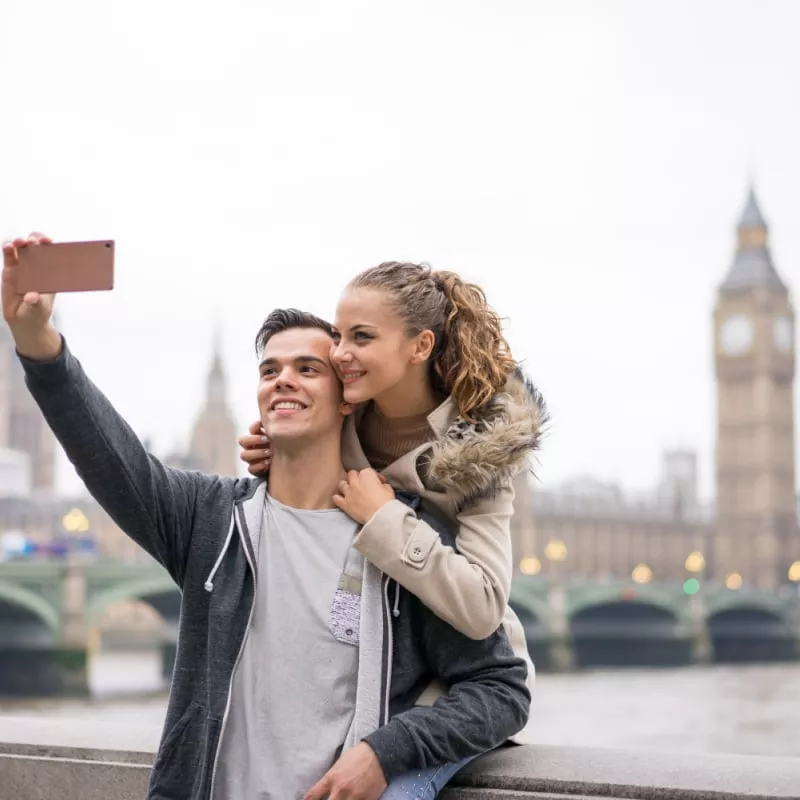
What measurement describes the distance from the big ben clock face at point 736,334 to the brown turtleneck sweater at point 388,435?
2191 inches

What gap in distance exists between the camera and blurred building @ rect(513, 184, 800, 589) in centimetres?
5322

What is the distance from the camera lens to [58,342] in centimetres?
173

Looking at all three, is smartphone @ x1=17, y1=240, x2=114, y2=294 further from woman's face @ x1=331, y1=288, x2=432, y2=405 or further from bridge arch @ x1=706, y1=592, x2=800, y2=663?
bridge arch @ x1=706, y1=592, x2=800, y2=663

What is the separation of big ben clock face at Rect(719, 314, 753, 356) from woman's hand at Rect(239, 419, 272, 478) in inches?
2193

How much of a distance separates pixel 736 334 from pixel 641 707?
1456 inches

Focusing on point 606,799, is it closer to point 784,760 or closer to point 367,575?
point 784,760

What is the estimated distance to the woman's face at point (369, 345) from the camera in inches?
75.2

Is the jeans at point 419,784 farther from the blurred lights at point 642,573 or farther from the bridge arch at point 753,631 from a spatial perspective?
the blurred lights at point 642,573

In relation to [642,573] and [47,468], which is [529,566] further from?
[47,468]

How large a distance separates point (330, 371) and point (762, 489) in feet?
181

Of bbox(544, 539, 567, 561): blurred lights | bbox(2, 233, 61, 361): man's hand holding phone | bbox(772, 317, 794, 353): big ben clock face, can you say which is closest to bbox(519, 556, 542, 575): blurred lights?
bbox(544, 539, 567, 561): blurred lights

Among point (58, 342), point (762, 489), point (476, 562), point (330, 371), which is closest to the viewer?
point (58, 342)

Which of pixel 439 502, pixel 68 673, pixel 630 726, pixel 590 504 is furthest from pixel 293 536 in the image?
pixel 590 504

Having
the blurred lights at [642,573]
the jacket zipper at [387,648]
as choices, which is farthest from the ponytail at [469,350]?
the blurred lights at [642,573]
